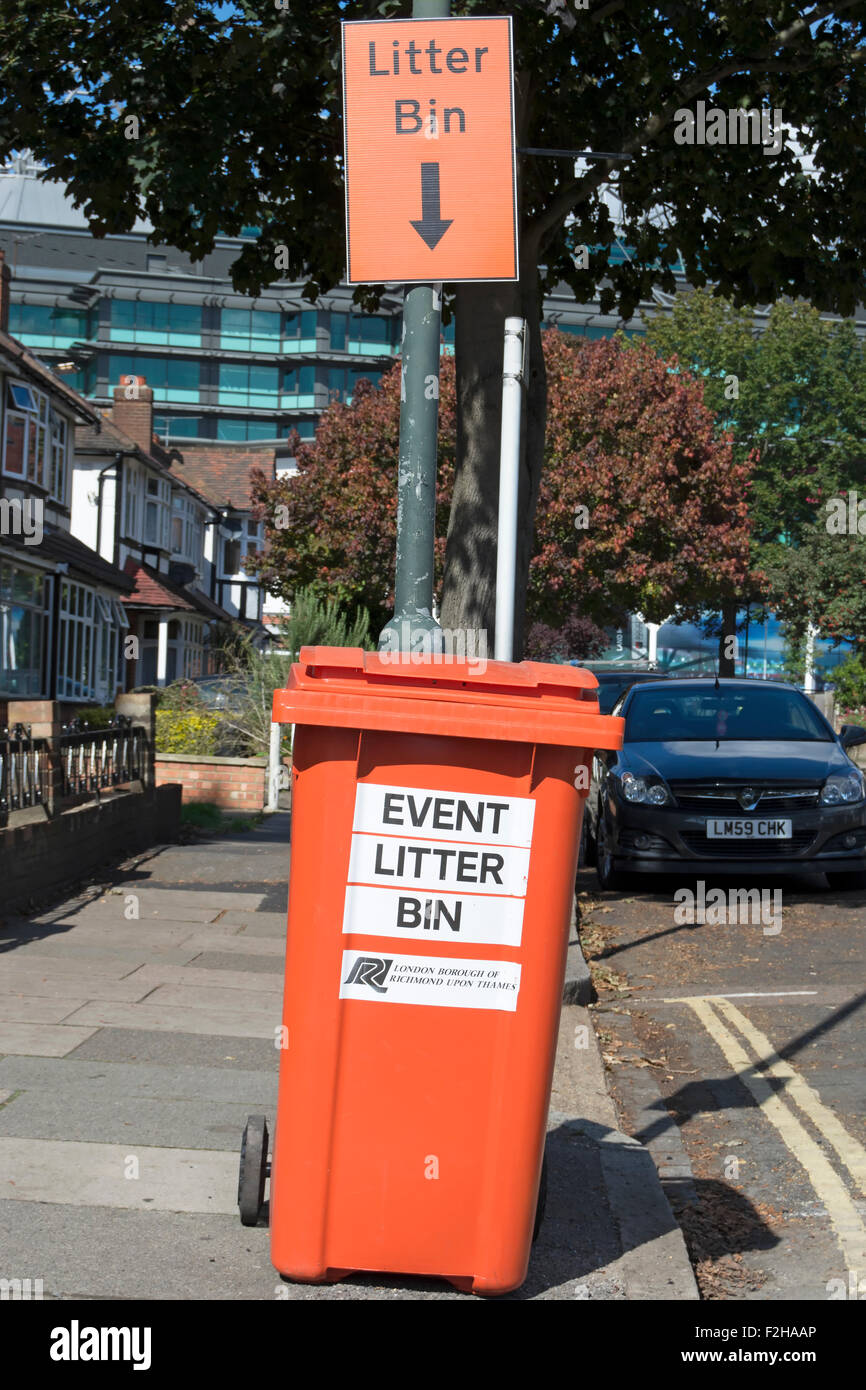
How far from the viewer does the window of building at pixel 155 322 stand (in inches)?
3098

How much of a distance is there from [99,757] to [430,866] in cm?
938

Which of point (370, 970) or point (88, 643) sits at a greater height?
point (88, 643)

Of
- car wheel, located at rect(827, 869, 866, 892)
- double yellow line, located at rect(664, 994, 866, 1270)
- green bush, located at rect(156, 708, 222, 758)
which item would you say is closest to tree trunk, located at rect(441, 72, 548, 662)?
double yellow line, located at rect(664, 994, 866, 1270)

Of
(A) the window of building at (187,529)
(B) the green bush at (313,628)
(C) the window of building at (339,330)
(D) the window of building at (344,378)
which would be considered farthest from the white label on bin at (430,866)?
(C) the window of building at (339,330)

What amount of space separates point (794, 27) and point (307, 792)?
8715 mm

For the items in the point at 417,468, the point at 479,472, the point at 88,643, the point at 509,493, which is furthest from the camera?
the point at 88,643

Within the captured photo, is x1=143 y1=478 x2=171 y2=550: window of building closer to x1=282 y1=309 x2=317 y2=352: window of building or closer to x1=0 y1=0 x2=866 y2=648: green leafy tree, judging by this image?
x1=0 y1=0 x2=866 y2=648: green leafy tree

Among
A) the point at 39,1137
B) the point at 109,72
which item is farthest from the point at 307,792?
the point at 109,72

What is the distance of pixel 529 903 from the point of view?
3.80 m

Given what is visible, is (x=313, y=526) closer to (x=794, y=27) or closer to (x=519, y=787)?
(x=794, y=27)

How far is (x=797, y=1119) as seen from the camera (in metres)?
5.85

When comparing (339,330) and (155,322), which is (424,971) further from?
(155,322)

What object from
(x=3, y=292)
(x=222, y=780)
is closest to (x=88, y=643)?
(x=3, y=292)

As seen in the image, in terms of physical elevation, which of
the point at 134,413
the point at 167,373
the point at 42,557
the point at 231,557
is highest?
the point at 167,373
